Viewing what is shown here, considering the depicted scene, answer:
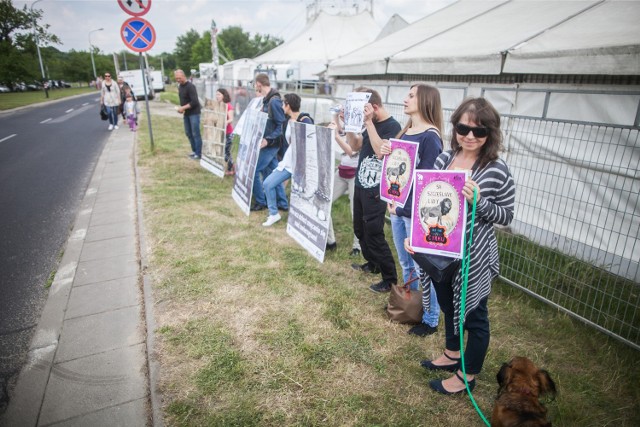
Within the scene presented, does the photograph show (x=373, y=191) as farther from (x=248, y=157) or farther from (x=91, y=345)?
(x=248, y=157)

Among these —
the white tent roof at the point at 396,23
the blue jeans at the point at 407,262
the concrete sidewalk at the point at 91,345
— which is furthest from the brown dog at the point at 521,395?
the white tent roof at the point at 396,23

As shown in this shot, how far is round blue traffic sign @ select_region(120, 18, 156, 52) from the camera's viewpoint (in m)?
8.20

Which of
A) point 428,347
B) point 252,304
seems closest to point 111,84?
point 252,304

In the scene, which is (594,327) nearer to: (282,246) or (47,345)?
(282,246)

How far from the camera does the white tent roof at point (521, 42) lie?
12.9 ft

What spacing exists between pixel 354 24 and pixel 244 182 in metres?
25.7

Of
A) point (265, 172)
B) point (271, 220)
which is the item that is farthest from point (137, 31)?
point (271, 220)

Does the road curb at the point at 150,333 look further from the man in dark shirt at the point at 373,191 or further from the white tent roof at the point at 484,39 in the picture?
the white tent roof at the point at 484,39

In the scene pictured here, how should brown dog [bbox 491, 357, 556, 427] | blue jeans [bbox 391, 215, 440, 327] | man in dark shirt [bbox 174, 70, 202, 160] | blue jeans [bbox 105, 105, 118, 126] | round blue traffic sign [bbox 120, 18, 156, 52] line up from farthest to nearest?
blue jeans [bbox 105, 105, 118, 126]
man in dark shirt [bbox 174, 70, 202, 160]
round blue traffic sign [bbox 120, 18, 156, 52]
blue jeans [bbox 391, 215, 440, 327]
brown dog [bbox 491, 357, 556, 427]

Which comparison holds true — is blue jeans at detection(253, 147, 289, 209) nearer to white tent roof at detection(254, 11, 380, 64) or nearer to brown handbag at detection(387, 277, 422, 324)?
brown handbag at detection(387, 277, 422, 324)

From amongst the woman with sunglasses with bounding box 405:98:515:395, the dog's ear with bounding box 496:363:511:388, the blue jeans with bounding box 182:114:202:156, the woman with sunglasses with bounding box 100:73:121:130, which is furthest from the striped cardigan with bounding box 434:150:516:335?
the woman with sunglasses with bounding box 100:73:121:130

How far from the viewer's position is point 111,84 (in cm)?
1347

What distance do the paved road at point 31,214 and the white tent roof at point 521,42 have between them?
6.16m

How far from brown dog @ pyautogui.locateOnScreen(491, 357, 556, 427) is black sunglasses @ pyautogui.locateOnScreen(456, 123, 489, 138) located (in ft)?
4.15
